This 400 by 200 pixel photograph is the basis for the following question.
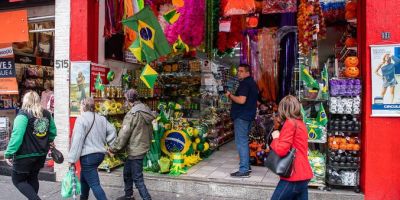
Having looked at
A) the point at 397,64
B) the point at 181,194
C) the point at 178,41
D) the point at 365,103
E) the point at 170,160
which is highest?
the point at 178,41

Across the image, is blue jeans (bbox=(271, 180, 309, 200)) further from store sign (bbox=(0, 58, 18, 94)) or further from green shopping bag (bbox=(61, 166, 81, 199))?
store sign (bbox=(0, 58, 18, 94))

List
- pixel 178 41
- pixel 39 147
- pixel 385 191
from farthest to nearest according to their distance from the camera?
1. pixel 178 41
2. pixel 385 191
3. pixel 39 147

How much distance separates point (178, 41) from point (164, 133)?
6.05ft

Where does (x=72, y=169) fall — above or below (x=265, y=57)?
below

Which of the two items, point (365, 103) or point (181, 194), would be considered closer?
point (365, 103)

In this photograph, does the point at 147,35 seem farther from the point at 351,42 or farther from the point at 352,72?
the point at 351,42

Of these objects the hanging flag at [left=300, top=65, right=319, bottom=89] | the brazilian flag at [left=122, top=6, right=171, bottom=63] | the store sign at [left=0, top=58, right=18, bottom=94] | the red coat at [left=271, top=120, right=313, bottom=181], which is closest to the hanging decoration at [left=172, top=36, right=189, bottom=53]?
the brazilian flag at [left=122, top=6, right=171, bottom=63]

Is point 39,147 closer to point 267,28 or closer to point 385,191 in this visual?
point 385,191

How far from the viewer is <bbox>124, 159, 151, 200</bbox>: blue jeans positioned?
523 cm

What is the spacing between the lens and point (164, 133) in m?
6.83

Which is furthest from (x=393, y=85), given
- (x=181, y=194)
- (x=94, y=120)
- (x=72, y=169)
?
(x=72, y=169)

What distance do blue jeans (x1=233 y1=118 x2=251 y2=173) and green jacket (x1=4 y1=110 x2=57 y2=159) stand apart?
2.99 m

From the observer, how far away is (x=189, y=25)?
7.40 meters

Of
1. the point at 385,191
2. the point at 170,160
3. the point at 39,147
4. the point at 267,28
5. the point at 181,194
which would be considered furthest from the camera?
the point at 267,28
